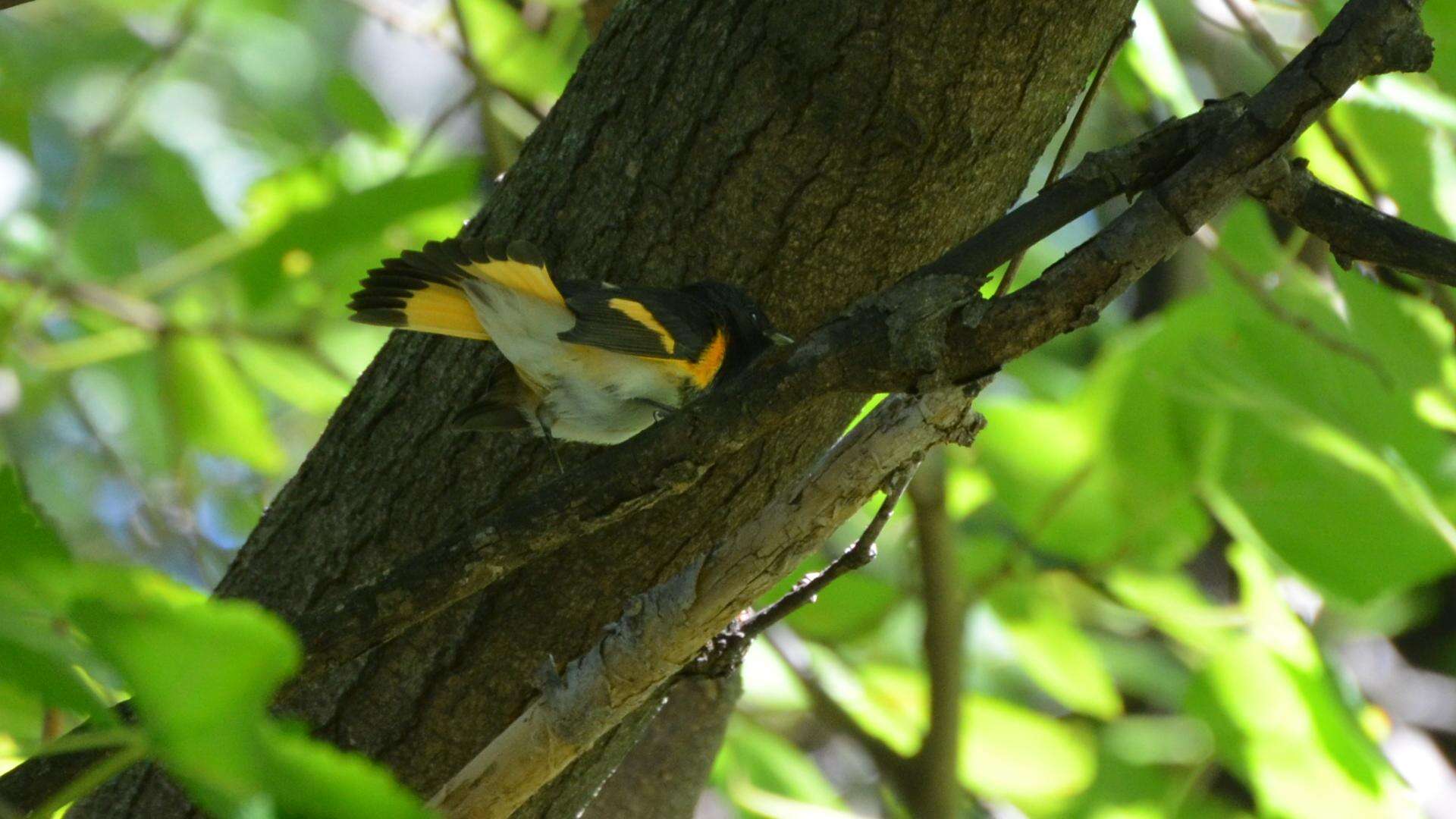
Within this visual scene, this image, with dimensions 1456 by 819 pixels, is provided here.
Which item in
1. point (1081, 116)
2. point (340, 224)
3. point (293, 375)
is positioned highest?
point (293, 375)

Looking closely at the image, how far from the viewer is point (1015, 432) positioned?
2537 millimetres

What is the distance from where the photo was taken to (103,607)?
21.0 inches

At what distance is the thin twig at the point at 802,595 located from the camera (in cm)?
141

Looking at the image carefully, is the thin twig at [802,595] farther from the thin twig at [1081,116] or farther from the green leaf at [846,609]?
the green leaf at [846,609]

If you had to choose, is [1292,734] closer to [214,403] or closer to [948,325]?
[948,325]

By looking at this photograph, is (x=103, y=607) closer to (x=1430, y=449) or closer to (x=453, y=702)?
(x=453, y=702)

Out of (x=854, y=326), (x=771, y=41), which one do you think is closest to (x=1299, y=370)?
(x=771, y=41)

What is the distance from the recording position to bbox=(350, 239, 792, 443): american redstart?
161 centimetres

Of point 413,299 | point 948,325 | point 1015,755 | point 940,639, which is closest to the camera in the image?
point 948,325

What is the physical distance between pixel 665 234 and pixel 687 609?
0.54m

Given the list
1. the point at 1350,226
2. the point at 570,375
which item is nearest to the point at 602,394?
the point at 570,375

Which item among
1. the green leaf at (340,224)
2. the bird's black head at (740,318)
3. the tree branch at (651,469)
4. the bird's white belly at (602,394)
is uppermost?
the green leaf at (340,224)

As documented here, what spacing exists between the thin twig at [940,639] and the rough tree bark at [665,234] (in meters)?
0.95

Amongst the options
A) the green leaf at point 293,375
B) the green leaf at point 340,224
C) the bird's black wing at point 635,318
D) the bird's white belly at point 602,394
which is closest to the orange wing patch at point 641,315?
the bird's black wing at point 635,318
